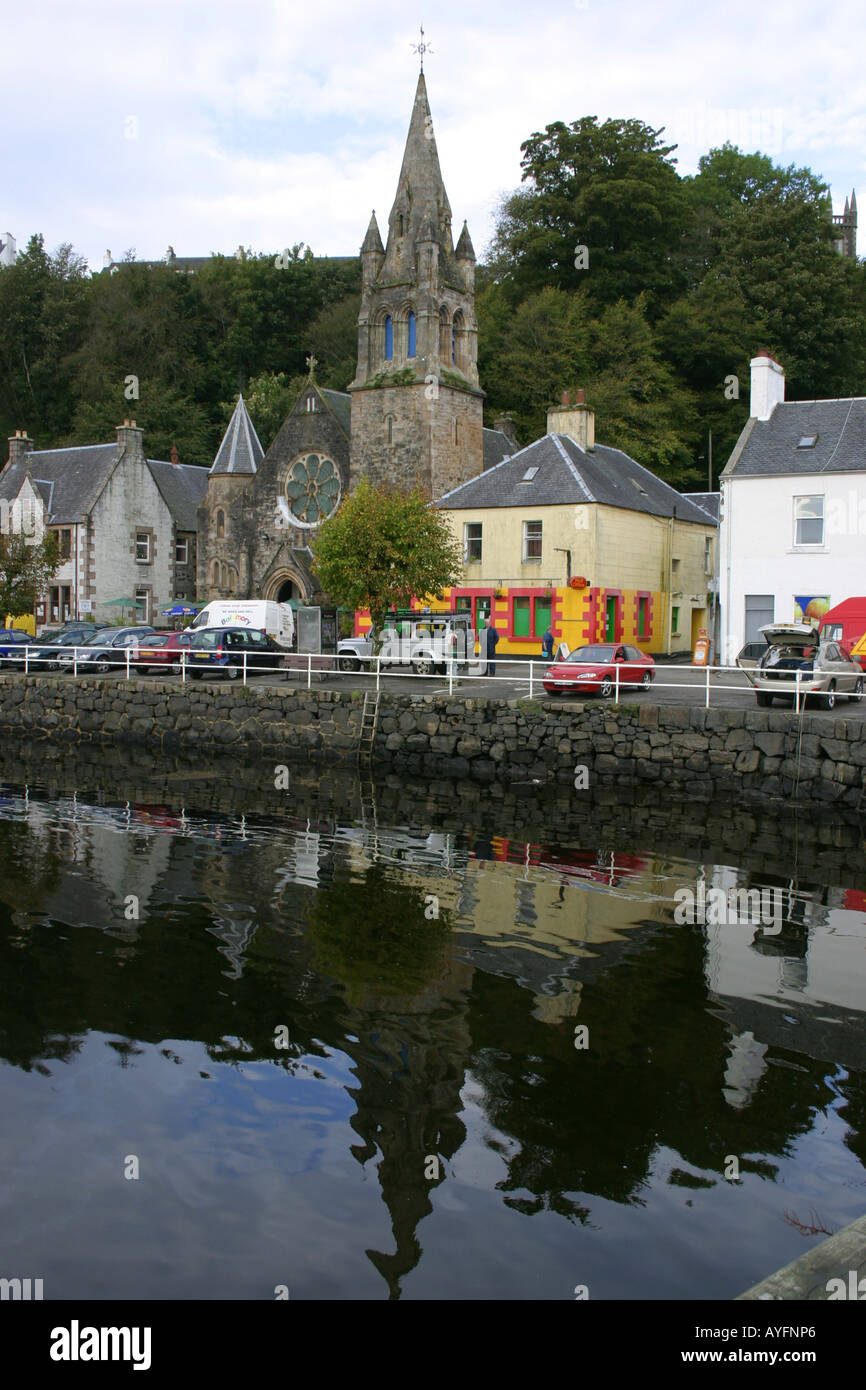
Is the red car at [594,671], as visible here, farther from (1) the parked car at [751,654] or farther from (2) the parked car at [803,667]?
(2) the parked car at [803,667]

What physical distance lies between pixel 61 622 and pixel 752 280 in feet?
126

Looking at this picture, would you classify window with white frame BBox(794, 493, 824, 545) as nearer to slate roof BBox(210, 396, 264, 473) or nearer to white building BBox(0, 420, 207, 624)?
slate roof BBox(210, 396, 264, 473)

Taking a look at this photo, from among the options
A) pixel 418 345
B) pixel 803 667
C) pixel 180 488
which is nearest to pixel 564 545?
pixel 418 345

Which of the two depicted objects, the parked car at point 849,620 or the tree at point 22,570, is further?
the tree at point 22,570

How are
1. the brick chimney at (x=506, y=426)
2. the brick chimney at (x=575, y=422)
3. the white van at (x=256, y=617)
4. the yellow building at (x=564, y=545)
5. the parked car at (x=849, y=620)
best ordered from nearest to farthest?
the parked car at (x=849, y=620) < the yellow building at (x=564, y=545) < the white van at (x=256, y=617) < the brick chimney at (x=575, y=422) < the brick chimney at (x=506, y=426)

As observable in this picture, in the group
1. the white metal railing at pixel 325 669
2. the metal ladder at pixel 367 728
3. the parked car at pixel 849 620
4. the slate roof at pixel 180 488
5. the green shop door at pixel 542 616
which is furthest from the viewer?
the slate roof at pixel 180 488

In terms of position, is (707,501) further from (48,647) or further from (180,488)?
(48,647)

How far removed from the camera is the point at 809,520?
3136 cm

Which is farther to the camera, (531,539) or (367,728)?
(531,539)

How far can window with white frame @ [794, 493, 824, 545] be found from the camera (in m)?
31.2

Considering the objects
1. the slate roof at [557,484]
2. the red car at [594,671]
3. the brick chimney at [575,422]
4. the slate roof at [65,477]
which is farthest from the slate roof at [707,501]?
the slate roof at [65,477]

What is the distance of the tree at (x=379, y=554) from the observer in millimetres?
29812

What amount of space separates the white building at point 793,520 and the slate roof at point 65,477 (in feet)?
107

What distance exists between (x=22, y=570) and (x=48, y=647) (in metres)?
8.33
